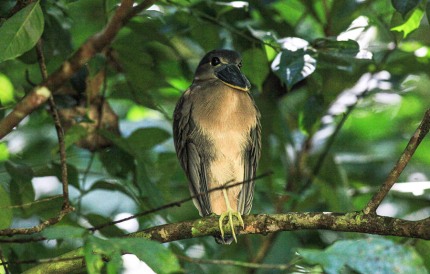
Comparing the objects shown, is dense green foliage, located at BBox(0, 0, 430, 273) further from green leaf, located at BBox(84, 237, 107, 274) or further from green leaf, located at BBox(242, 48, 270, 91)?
green leaf, located at BBox(84, 237, 107, 274)

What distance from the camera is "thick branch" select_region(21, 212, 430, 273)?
2.11m

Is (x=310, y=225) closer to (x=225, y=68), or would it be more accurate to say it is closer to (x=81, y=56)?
(x=81, y=56)

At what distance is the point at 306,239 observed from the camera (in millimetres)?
3947

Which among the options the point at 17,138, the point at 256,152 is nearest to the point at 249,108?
the point at 256,152

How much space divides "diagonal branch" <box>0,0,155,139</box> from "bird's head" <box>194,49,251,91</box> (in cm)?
137

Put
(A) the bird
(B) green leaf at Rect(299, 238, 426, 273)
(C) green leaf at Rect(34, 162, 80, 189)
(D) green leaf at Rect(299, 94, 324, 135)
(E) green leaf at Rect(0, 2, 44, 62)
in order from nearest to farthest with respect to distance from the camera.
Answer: (B) green leaf at Rect(299, 238, 426, 273) → (E) green leaf at Rect(0, 2, 44, 62) → (C) green leaf at Rect(34, 162, 80, 189) → (D) green leaf at Rect(299, 94, 324, 135) → (A) the bird

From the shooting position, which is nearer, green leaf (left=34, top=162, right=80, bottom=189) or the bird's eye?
green leaf (left=34, top=162, right=80, bottom=189)

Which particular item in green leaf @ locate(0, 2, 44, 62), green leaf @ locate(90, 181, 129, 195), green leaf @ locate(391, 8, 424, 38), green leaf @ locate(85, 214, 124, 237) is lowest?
green leaf @ locate(85, 214, 124, 237)

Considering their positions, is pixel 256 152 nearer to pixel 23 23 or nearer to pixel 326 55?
pixel 326 55

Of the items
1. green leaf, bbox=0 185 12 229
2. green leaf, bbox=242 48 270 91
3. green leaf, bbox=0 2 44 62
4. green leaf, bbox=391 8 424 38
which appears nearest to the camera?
green leaf, bbox=0 2 44 62

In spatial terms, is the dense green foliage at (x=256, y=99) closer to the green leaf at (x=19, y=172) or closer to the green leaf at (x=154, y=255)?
the green leaf at (x=19, y=172)

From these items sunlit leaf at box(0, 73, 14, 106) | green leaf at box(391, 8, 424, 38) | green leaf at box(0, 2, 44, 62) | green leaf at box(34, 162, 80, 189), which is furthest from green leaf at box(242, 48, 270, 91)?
green leaf at box(0, 2, 44, 62)

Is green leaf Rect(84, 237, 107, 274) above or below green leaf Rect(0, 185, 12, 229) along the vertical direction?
above

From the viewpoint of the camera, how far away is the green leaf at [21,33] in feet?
6.86
